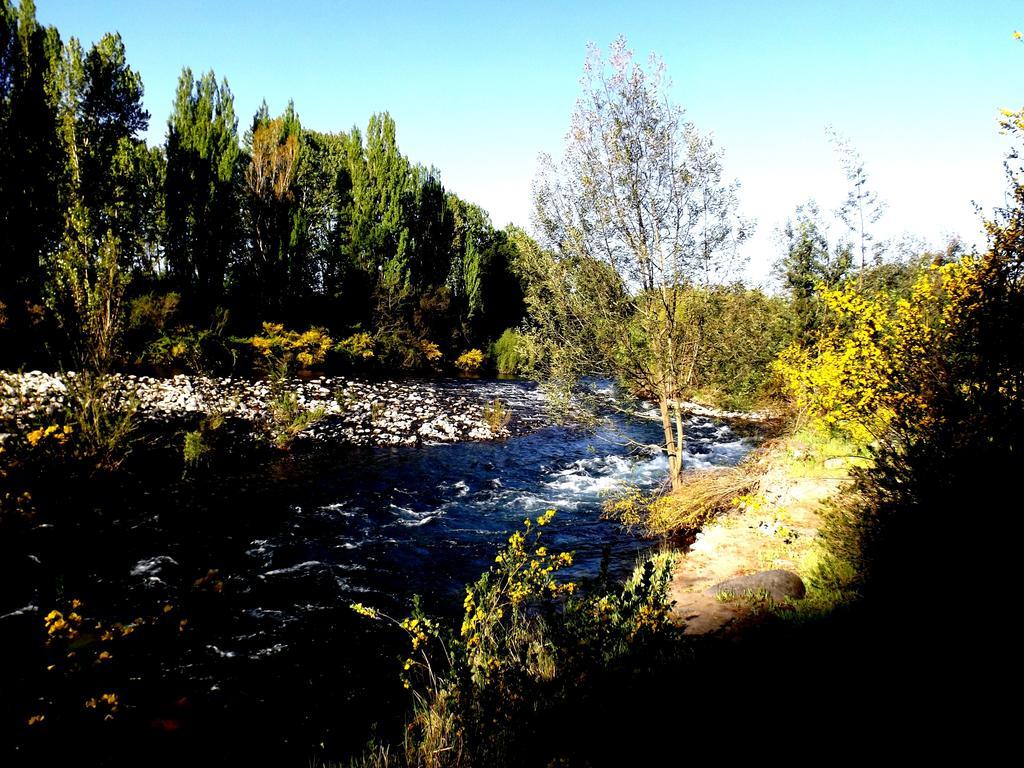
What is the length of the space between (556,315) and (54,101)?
25805mm

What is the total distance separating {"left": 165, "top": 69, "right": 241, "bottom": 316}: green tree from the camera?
2589 centimetres

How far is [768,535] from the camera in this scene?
7.93m

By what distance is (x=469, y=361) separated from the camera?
1336 inches

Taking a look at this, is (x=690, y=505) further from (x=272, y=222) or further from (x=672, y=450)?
(x=272, y=222)

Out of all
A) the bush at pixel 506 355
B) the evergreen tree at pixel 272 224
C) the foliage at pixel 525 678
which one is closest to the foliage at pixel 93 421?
the foliage at pixel 525 678

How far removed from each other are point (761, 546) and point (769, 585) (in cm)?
228

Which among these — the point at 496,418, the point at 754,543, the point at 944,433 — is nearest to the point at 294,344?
the point at 496,418

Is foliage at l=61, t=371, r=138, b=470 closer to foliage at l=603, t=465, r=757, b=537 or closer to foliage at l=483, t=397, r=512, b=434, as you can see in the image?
foliage at l=603, t=465, r=757, b=537

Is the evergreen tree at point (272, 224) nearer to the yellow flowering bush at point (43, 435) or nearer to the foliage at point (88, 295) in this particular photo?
the foliage at point (88, 295)

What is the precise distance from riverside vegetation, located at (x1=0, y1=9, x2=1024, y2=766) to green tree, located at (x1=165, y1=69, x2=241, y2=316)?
0.12m

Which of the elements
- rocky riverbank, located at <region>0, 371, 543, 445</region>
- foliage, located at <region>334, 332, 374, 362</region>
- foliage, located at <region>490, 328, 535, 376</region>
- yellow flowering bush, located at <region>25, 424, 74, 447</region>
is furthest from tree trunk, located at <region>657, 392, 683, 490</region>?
foliage, located at <region>490, 328, 535, 376</region>

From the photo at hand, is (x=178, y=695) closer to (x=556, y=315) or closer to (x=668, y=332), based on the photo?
(x=556, y=315)

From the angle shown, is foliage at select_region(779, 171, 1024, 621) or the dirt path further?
the dirt path

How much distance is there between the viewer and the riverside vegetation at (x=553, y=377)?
135 inches
